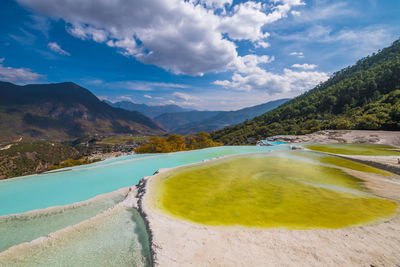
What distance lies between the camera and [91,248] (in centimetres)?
418

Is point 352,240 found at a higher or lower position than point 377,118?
lower

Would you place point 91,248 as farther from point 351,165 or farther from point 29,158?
point 29,158

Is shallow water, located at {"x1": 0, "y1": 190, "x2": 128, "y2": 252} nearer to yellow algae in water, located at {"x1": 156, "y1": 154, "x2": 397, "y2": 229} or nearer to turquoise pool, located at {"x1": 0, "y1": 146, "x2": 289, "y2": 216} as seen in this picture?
turquoise pool, located at {"x1": 0, "y1": 146, "x2": 289, "y2": 216}

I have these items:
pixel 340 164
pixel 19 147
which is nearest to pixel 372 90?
pixel 340 164

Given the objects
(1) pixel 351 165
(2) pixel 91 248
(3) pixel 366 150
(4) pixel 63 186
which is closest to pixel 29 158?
(4) pixel 63 186

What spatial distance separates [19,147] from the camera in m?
74.8

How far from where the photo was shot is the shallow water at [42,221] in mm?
5004

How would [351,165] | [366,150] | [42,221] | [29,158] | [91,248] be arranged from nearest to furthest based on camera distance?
[91,248] < [42,221] < [351,165] < [366,150] < [29,158]

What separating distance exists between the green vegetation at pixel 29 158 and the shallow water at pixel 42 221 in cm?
7292

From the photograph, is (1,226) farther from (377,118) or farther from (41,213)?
(377,118)

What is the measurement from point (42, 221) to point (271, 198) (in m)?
8.80

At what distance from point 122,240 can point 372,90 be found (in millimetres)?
75001

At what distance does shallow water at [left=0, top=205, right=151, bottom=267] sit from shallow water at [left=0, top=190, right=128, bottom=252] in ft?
3.59

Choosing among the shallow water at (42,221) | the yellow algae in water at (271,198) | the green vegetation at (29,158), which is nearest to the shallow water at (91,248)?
the shallow water at (42,221)
